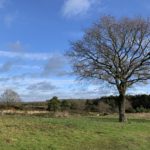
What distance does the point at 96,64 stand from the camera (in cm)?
3681

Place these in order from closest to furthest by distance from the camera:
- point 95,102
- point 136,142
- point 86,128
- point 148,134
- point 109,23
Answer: point 136,142, point 86,128, point 148,134, point 109,23, point 95,102

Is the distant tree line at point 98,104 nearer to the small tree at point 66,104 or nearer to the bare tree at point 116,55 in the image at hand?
the small tree at point 66,104

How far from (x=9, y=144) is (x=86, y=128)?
7057mm

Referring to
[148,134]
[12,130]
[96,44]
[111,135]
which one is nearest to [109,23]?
[96,44]

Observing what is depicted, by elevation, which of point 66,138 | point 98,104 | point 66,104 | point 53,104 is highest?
point 98,104

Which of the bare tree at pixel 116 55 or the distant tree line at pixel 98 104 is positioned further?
the distant tree line at pixel 98 104

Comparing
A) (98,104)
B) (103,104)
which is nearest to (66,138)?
(98,104)

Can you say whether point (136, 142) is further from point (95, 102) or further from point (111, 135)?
point (95, 102)

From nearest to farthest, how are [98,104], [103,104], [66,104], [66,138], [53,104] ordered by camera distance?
[66,138] → [53,104] → [66,104] → [98,104] → [103,104]

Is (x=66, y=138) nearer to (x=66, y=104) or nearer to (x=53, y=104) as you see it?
(x=53, y=104)

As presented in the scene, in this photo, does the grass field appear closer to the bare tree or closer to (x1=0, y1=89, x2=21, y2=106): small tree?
the bare tree

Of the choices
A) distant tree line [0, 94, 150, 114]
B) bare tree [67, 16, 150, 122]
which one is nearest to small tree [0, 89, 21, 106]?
distant tree line [0, 94, 150, 114]

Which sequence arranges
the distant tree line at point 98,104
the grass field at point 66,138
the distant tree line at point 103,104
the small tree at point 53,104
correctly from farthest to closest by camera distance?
the distant tree line at point 103,104
the distant tree line at point 98,104
the small tree at point 53,104
the grass field at point 66,138

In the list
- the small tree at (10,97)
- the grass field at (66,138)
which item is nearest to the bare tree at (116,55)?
the grass field at (66,138)
